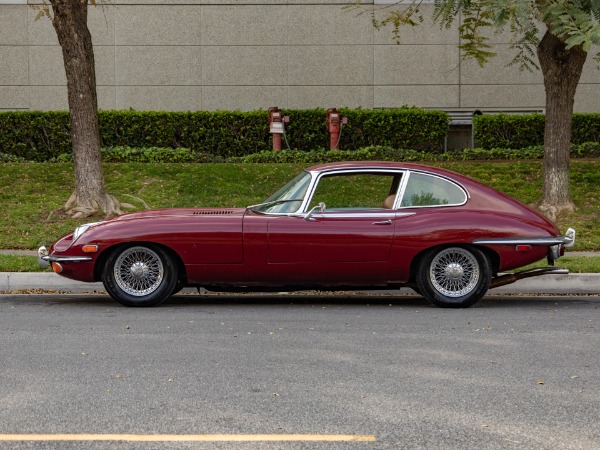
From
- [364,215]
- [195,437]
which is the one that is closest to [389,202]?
[364,215]

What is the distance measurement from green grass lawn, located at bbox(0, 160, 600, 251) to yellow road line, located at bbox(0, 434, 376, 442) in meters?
9.81

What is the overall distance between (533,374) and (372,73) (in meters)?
17.3

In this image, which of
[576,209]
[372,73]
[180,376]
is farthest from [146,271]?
[372,73]

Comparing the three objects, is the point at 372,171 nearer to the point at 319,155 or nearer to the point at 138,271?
the point at 138,271

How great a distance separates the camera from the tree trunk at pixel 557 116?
52.2ft

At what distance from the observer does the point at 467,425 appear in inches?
208

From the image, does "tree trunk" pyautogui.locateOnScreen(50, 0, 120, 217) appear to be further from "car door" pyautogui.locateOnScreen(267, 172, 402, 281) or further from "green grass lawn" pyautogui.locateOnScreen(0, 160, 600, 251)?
"car door" pyautogui.locateOnScreen(267, 172, 402, 281)

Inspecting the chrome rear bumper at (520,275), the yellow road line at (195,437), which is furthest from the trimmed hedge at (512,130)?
the yellow road line at (195,437)

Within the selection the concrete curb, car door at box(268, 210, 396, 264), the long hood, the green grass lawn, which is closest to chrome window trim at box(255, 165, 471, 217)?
car door at box(268, 210, 396, 264)

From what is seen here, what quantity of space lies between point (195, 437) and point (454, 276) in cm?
525

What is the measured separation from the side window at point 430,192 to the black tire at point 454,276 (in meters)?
0.54

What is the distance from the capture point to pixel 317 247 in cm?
968

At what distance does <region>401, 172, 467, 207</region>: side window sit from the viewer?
10.0m

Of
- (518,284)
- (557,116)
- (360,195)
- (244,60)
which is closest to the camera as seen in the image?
(360,195)
